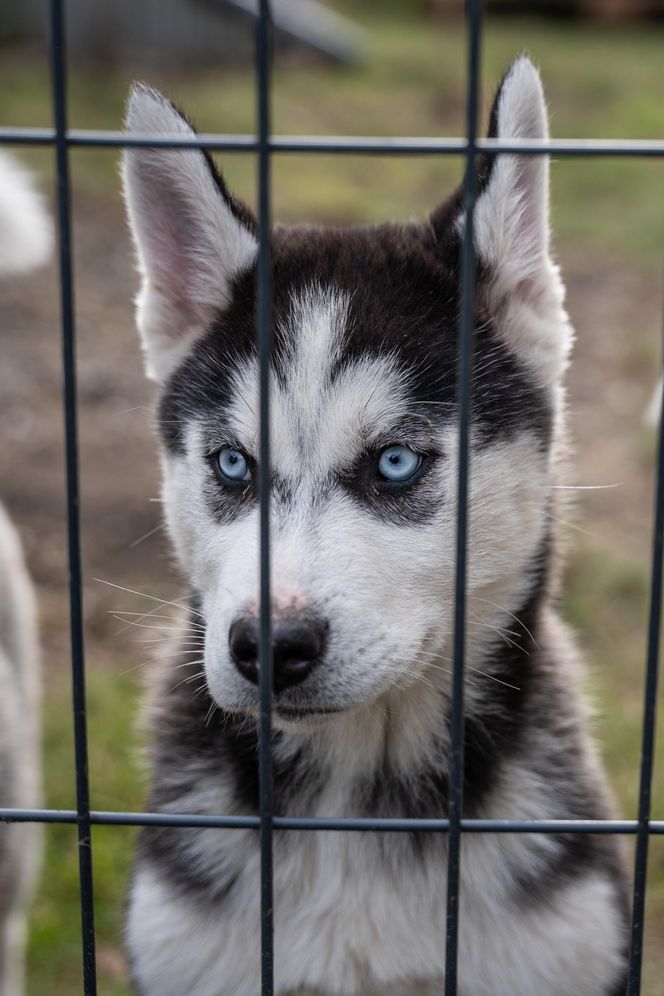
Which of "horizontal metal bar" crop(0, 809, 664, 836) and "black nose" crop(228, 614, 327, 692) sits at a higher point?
"black nose" crop(228, 614, 327, 692)

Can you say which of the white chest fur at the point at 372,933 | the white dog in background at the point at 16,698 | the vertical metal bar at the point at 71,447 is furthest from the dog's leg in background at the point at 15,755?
the vertical metal bar at the point at 71,447

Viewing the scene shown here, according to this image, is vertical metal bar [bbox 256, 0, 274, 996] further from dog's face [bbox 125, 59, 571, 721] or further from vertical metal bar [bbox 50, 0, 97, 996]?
vertical metal bar [bbox 50, 0, 97, 996]

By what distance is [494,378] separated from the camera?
2.78 m

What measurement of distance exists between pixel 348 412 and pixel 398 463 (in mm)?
152

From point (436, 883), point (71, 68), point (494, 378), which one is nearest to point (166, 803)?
point (436, 883)

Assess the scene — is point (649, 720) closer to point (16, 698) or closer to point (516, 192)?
point (516, 192)

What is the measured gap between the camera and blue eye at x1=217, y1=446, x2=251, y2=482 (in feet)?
8.84

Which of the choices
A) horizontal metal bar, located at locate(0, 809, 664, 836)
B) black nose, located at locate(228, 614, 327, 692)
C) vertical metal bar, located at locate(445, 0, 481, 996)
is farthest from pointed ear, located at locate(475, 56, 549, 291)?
horizontal metal bar, located at locate(0, 809, 664, 836)

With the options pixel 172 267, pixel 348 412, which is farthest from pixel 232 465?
pixel 172 267

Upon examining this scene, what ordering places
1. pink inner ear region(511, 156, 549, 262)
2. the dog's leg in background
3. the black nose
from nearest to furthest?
the black nose
pink inner ear region(511, 156, 549, 262)
the dog's leg in background

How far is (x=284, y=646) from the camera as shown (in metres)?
2.23

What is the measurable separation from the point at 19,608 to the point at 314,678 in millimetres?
1874

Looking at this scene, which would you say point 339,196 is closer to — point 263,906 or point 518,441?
point 518,441

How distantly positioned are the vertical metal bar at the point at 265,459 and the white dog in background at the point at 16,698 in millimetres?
1294
